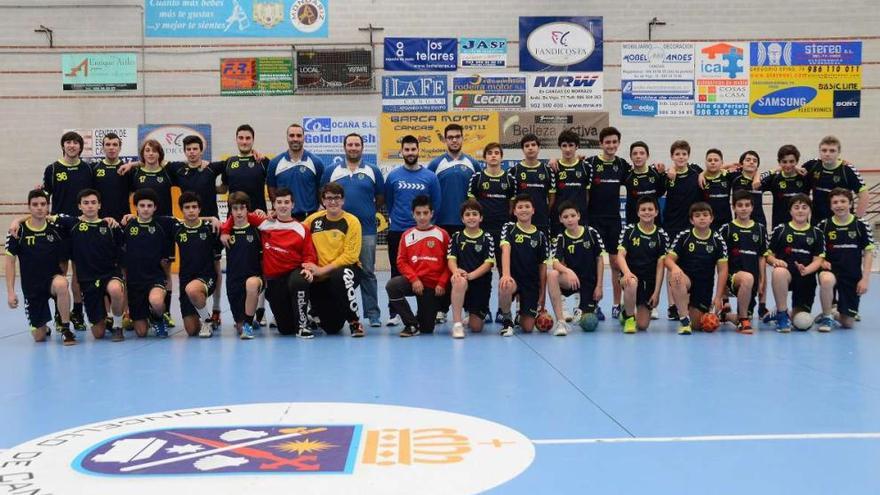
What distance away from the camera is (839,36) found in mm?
13727

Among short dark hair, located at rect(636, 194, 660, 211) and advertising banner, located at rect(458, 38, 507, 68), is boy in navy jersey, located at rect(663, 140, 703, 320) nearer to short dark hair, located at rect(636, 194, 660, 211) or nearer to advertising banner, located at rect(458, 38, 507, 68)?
short dark hair, located at rect(636, 194, 660, 211)

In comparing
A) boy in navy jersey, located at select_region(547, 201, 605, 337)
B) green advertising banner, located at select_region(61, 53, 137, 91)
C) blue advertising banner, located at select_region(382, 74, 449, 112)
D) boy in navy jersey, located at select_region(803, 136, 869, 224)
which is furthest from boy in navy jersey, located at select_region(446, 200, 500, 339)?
green advertising banner, located at select_region(61, 53, 137, 91)

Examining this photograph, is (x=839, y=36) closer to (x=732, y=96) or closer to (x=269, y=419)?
(x=732, y=96)

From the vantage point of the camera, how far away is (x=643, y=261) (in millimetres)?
6883

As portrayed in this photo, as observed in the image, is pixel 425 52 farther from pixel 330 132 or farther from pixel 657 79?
pixel 657 79

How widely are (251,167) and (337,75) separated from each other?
271 inches

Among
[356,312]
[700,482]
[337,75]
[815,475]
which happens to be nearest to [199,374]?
[356,312]

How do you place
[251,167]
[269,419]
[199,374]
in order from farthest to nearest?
[251,167] → [199,374] → [269,419]

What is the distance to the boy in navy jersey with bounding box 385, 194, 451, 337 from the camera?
6605mm

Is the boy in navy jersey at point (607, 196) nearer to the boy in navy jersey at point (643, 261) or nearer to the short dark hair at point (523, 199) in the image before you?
the boy in navy jersey at point (643, 261)

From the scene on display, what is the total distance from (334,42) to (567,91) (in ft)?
14.8

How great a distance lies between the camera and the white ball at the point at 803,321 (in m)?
6.69

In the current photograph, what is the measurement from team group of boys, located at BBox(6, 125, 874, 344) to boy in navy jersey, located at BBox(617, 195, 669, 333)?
1 centimetres

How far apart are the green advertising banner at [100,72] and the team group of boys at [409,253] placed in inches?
296
